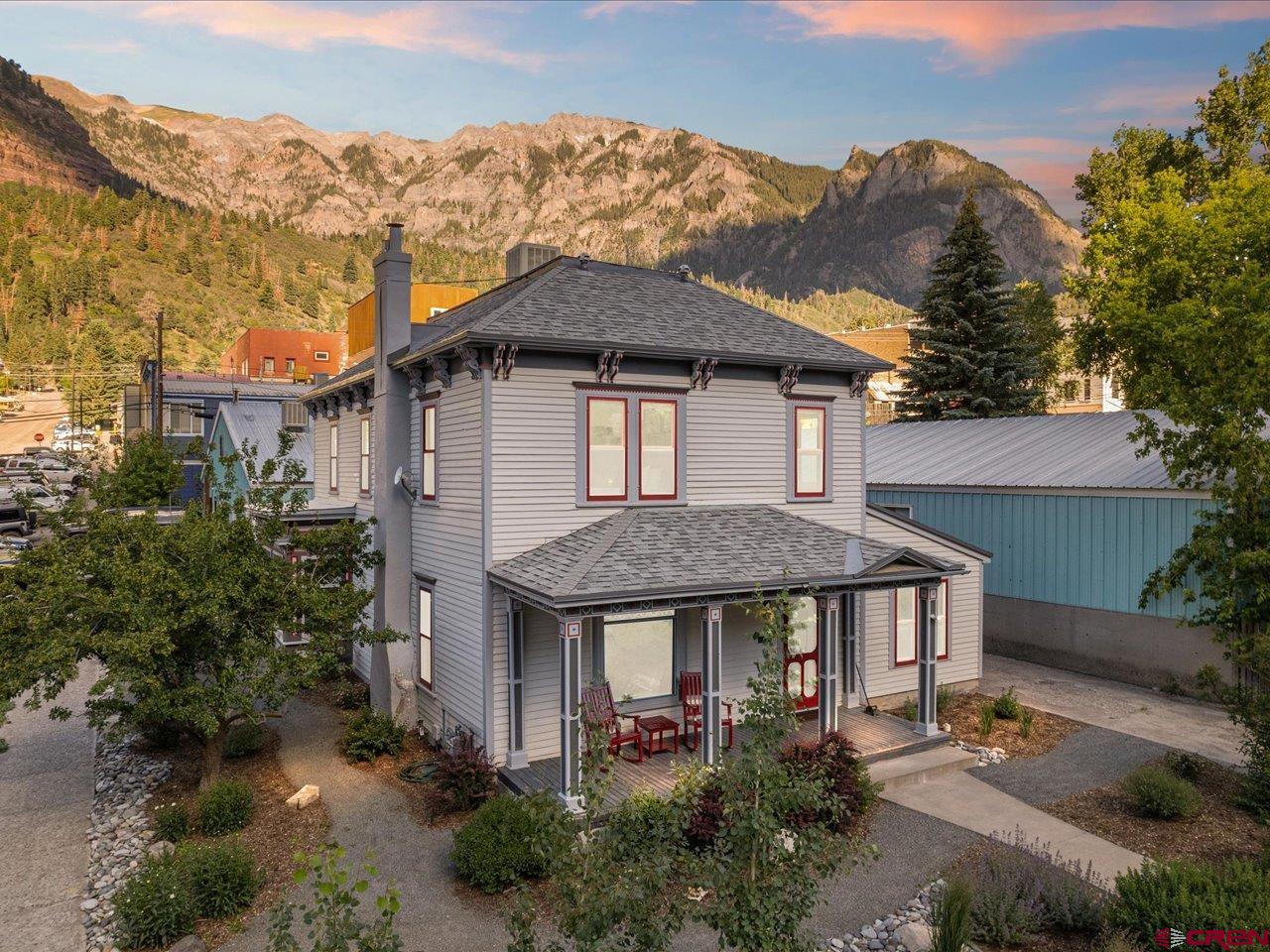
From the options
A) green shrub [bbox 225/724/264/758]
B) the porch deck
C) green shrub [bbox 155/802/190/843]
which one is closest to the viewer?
green shrub [bbox 155/802/190/843]

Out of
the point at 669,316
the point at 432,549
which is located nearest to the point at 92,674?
the point at 432,549

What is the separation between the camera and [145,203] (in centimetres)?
13788

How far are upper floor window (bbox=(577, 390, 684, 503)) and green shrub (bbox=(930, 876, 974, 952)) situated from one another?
819cm

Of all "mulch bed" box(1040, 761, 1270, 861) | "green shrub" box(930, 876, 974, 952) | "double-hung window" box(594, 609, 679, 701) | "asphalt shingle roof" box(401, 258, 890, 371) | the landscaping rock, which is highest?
"asphalt shingle roof" box(401, 258, 890, 371)

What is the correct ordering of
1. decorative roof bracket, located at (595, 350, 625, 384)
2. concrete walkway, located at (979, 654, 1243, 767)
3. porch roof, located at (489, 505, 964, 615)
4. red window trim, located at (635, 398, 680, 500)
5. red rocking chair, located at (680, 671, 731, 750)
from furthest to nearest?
concrete walkway, located at (979, 654, 1243, 767)
red window trim, located at (635, 398, 680, 500)
red rocking chair, located at (680, 671, 731, 750)
decorative roof bracket, located at (595, 350, 625, 384)
porch roof, located at (489, 505, 964, 615)

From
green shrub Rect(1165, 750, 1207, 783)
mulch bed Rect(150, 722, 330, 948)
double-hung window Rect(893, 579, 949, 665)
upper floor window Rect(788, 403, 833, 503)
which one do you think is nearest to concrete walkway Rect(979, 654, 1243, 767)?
green shrub Rect(1165, 750, 1207, 783)

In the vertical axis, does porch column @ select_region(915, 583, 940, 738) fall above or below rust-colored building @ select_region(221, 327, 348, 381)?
below

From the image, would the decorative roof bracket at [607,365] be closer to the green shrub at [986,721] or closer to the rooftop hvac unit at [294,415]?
the green shrub at [986,721]

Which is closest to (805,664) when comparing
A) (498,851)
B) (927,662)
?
(927,662)

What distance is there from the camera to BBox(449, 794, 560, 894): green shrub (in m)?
9.59

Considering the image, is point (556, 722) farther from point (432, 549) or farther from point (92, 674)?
point (92, 674)

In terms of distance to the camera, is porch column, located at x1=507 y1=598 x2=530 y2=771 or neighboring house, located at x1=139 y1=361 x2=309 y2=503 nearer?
porch column, located at x1=507 y1=598 x2=530 y2=771

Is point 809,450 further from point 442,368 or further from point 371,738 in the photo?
point 371,738

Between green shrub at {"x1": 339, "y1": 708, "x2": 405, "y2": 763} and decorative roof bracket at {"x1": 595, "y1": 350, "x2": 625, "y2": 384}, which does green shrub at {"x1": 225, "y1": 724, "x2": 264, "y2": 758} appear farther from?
decorative roof bracket at {"x1": 595, "y1": 350, "x2": 625, "y2": 384}
